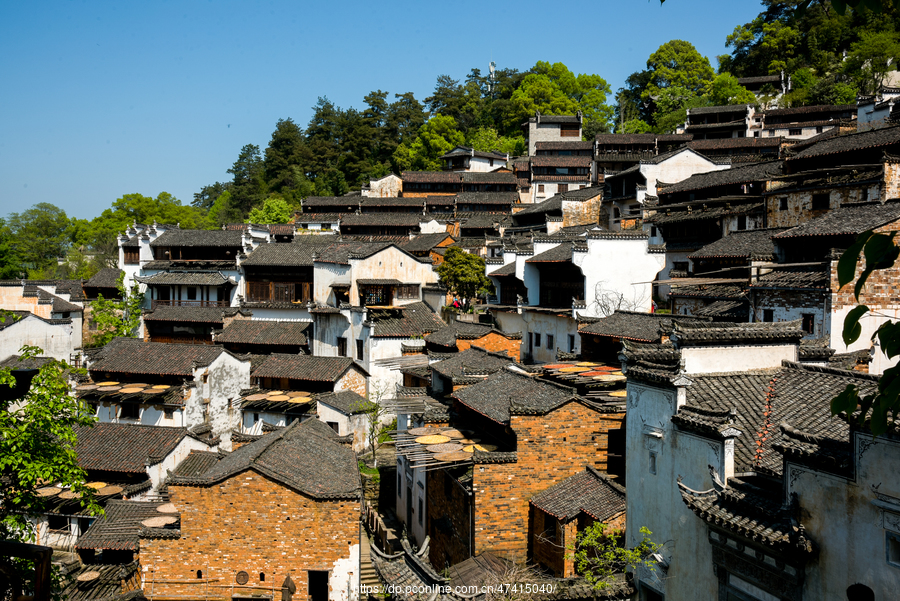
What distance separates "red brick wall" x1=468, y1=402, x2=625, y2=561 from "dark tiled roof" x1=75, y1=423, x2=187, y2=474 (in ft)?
49.1

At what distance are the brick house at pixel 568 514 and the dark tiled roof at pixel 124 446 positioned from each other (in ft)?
53.3

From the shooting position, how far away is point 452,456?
18.2m

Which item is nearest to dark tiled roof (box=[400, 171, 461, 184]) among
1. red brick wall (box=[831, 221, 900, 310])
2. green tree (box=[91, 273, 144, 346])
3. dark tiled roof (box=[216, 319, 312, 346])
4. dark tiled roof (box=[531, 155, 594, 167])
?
dark tiled roof (box=[531, 155, 594, 167])

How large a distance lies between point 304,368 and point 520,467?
19667mm

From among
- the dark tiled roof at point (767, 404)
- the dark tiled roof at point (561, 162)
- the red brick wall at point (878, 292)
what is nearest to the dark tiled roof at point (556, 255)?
the red brick wall at point (878, 292)

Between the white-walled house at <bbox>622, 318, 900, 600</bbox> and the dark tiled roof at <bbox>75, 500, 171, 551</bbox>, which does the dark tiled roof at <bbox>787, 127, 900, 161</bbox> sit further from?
the dark tiled roof at <bbox>75, 500, 171, 551</bbox>

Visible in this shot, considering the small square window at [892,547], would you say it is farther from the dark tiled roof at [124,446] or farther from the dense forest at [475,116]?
the dense forest at [475,116]

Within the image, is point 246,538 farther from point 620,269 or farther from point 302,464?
point 620,269

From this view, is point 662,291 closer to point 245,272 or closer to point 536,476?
point 536,476

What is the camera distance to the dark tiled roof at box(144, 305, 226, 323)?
140 ft

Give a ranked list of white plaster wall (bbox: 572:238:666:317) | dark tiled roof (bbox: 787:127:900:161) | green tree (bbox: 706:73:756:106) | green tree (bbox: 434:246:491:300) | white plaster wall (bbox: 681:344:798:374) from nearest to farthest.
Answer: white plaster wall (bbox: 681:344:798:374) < dark tiled roof (bbox: 787:127:900:161) < white plaster wall (bbox: 572:238:666:317) < green tree (bbox: 434:246:491:300) < green tree (bbox: 706:73:756:106)

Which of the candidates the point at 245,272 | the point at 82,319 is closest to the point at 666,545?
the point at 245,272

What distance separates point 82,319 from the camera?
4850 centimetres

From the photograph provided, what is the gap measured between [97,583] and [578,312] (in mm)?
20462
